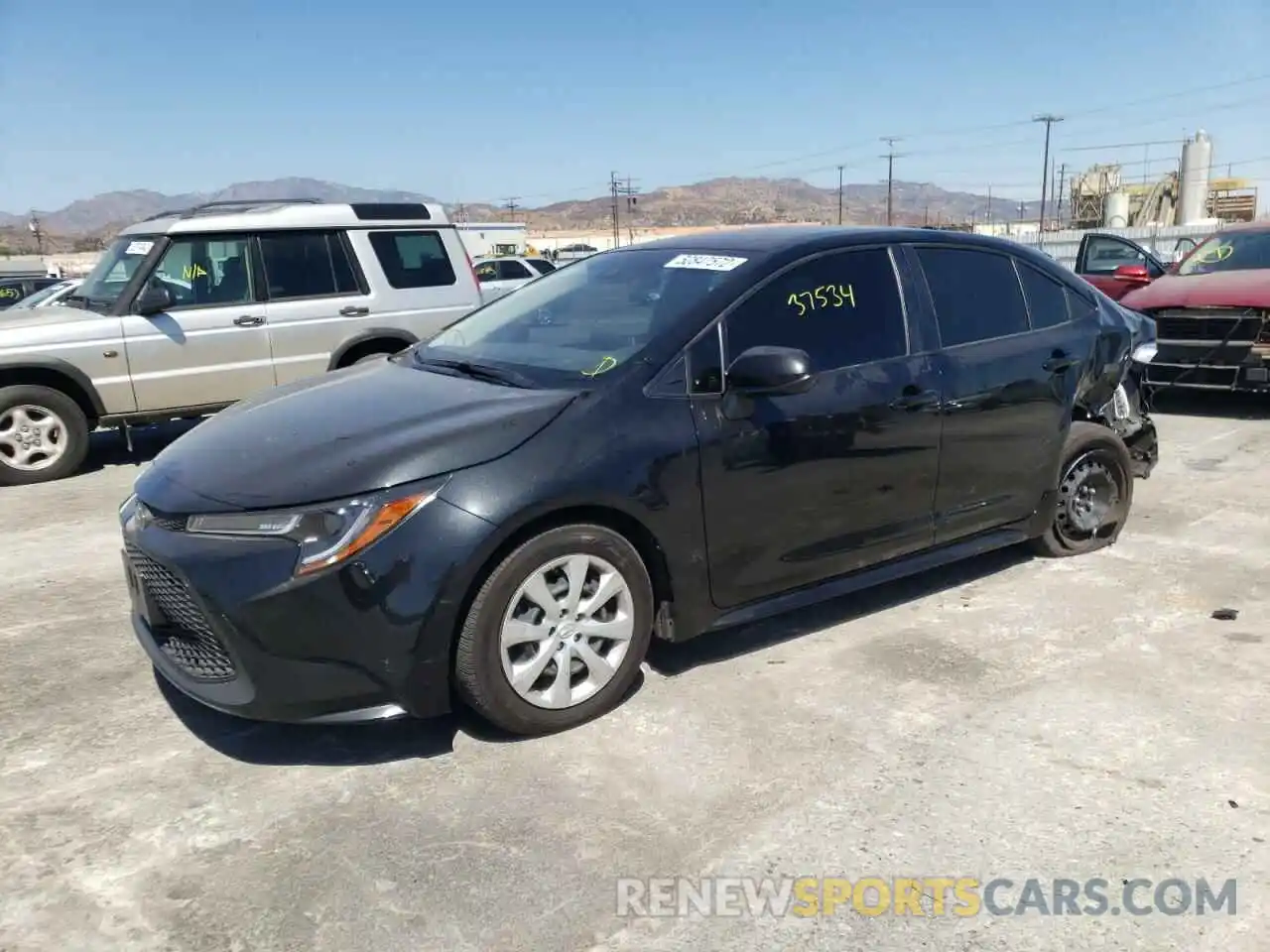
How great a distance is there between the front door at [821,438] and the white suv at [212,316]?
5096 millimetres

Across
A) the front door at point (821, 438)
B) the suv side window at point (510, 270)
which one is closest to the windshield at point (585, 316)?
the front door at point (821, 438)

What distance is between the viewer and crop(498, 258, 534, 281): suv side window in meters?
20.8

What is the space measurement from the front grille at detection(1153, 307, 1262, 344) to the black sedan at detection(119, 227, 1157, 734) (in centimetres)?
475

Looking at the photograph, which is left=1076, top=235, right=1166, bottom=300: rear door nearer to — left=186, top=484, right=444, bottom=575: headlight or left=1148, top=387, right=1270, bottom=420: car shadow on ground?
left=1148, top=387, right=1270, bottom=420: car shadow on ground

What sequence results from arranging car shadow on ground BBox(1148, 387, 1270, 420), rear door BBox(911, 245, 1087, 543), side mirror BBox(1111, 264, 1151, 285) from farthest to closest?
side mirror BBox(1111, 264, 1151, 285) < car shadow on ground BBox(1148, 387, 1270, 420) < rear door BBox(911, 245, 1087, 543)

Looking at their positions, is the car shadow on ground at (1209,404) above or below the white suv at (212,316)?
below

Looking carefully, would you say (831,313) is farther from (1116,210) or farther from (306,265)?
(1116,210)

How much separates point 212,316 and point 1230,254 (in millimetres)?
9576

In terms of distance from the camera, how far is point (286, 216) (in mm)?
8070

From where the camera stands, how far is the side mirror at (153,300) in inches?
297

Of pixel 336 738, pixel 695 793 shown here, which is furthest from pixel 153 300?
pixel 695 793

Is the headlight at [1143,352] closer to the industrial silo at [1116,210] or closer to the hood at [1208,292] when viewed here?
the hood at [1208,292]

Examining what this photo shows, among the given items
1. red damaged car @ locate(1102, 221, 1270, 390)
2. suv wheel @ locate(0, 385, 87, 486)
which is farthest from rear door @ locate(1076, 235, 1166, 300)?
suv wheel @ locate(0, 385, 87, 486)

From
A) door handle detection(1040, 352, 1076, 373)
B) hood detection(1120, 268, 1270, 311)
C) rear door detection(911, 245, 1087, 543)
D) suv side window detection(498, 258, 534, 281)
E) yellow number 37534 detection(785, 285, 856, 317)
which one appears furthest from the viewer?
suv side window detection(498, 258, 534, 281)
